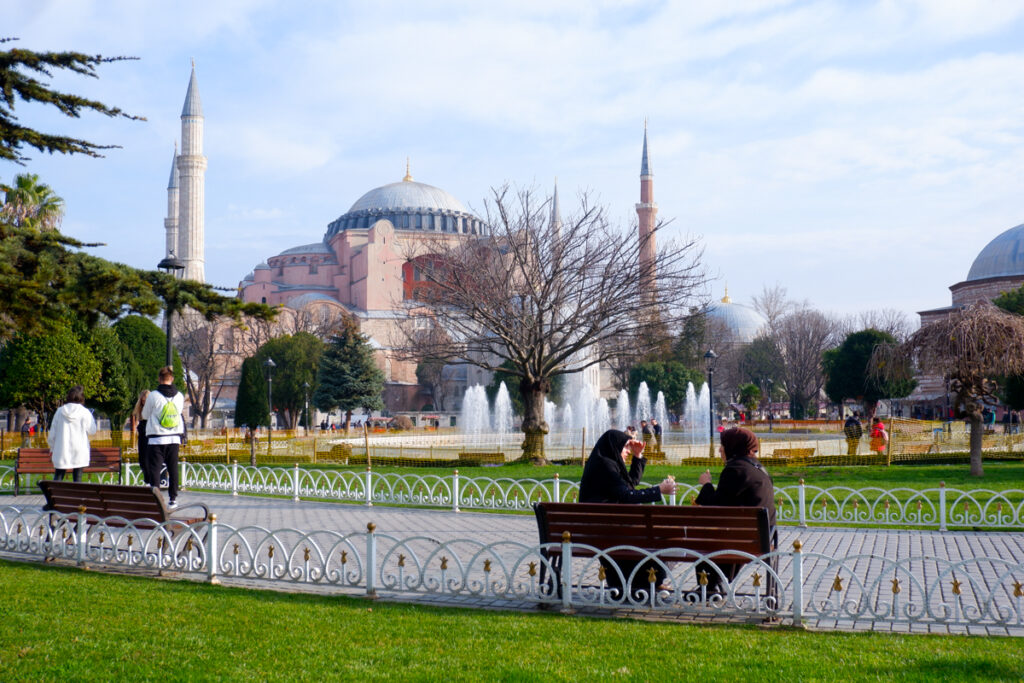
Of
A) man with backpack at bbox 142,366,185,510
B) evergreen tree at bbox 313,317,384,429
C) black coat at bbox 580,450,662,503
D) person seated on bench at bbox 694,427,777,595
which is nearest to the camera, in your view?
person seated on bench at bbox 694,427,777,595

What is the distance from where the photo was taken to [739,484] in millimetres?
5473

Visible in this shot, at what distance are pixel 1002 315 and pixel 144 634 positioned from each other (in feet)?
48.8

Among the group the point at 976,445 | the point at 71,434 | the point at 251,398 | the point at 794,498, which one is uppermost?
the point at 251,398

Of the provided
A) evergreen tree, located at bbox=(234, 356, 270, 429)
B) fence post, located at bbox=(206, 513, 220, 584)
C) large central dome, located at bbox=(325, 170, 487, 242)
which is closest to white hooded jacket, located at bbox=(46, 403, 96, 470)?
fence post, located at bbox=(206, 513, 220, 584)

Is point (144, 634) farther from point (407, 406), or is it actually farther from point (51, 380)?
point (407, 406)

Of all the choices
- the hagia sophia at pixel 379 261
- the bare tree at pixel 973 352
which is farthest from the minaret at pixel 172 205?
the bare tree at pixel 973 352

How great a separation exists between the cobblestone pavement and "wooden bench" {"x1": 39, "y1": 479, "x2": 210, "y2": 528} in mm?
952

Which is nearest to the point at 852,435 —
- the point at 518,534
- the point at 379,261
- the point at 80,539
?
the point at 518,534

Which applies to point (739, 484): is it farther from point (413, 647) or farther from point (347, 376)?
point (347, 376)

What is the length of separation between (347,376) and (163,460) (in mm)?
31324

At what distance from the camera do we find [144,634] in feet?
15.0

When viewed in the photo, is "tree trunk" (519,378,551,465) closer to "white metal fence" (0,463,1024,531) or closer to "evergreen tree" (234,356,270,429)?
"white metal fence" (0,463,1024,531)

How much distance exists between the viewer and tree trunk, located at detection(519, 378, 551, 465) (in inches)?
751

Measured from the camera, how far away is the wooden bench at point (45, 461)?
11.6 m
